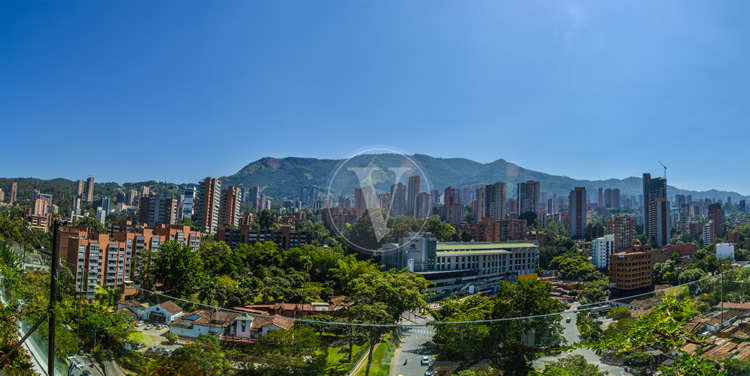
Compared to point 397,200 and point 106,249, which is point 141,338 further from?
point 106,249

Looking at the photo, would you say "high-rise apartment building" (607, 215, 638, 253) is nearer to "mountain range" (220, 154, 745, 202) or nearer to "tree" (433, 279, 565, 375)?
"mountain range" (220, 154, 745, 202)

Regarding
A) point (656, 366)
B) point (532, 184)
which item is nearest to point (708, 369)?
point (656, 366)

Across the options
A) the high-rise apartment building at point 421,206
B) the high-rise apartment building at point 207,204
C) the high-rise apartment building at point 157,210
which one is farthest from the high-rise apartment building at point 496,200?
the high-rise apartment building at point 157,210

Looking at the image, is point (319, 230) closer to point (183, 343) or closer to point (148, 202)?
point (148, 202)

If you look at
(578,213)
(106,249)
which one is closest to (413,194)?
(106,249)

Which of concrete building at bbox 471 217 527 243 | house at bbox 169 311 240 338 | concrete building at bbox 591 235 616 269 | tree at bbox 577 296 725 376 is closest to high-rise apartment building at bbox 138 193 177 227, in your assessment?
concrete building at bbox 471 217 527 243
